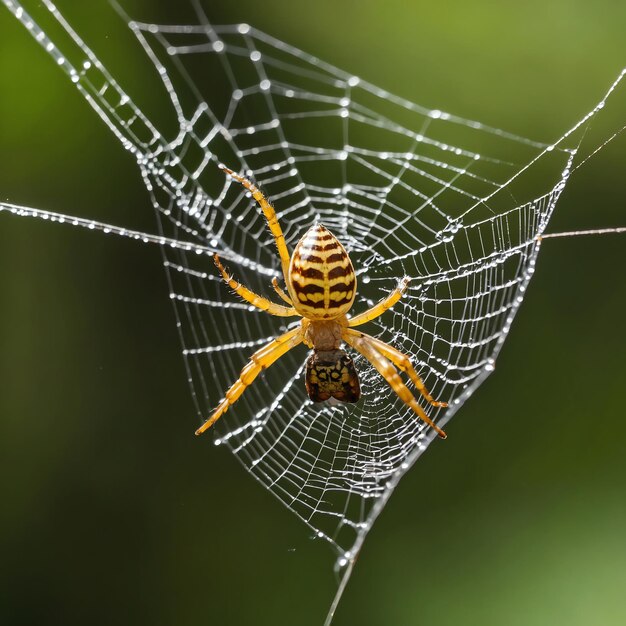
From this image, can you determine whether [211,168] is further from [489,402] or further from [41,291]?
[489,402]

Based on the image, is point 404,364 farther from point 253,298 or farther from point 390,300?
point 253,298

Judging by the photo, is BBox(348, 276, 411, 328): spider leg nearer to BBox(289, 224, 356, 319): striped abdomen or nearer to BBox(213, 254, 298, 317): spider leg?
BBox(289, 224, 356, 319): striped abdomen

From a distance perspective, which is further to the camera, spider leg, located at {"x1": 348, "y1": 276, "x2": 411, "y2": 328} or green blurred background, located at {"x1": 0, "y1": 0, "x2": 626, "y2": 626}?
green blurred background, located at {"x1": 0, "y1": 0, "x2": 626, "y2": 626}

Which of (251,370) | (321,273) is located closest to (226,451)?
(251,370)

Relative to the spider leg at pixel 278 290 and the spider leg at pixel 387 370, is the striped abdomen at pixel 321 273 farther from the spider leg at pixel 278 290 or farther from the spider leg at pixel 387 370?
the spider leg at pixel 387 370

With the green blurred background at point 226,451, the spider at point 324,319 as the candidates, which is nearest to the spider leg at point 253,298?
the spider at point 324,319

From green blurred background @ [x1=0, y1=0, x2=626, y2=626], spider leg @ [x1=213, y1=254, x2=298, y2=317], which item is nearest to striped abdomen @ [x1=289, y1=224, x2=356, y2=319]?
spider leg @ [x1=213, y1=254, x2=298, y2=317]

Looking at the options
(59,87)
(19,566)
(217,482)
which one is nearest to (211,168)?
(59,87)
